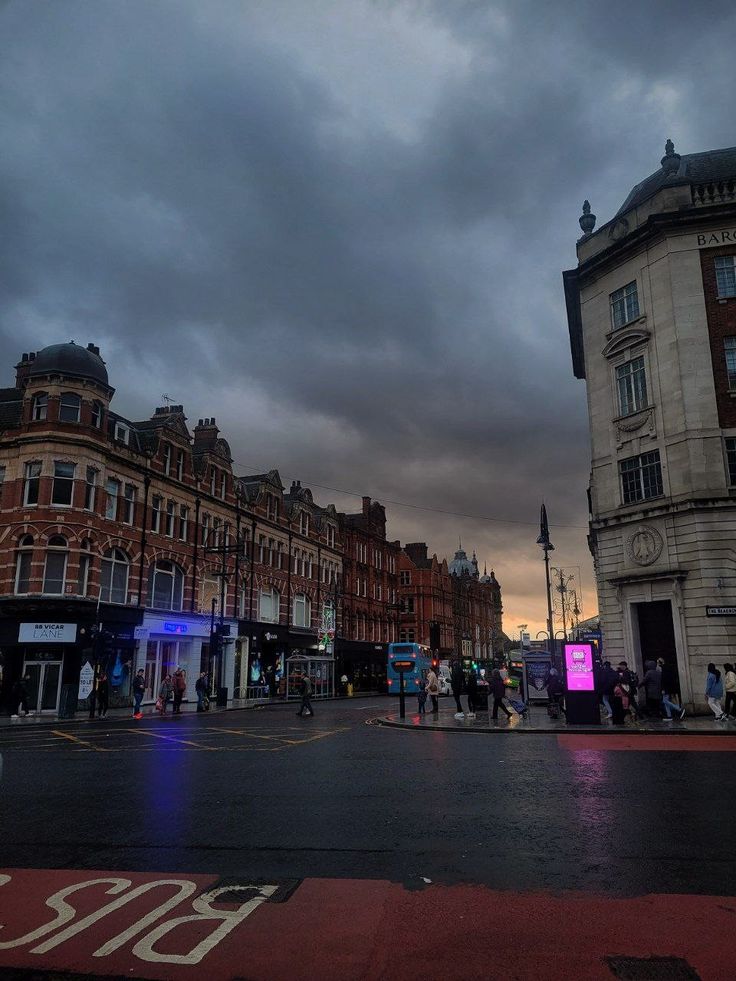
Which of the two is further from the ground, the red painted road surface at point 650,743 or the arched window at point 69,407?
the arched window at point 69,407

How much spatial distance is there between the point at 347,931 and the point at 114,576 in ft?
113

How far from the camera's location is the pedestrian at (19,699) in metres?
30.2

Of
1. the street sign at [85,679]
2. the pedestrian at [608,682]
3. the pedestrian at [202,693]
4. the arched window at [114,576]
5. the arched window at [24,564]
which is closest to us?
the pedestrian at [608,682]

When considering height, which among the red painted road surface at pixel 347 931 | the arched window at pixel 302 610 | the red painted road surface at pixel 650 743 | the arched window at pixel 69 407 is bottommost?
the red painted road surface at pixel 650 743

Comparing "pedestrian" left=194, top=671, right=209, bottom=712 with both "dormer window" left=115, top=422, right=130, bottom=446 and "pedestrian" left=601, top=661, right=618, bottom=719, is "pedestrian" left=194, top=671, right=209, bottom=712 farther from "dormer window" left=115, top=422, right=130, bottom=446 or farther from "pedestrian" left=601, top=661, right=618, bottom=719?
"pedestrian" left=601, top=661, right=618, bottom=719

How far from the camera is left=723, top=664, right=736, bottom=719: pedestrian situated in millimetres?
21297

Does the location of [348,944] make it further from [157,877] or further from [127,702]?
[127,702]

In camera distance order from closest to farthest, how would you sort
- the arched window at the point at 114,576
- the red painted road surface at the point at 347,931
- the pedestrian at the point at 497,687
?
the red painted road surface at the point at 347,931 < the pedestrian at the point at 497,687 < the arched window at the point at 114,576

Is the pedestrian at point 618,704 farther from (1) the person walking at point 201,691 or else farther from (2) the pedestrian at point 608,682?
(1) the person walking at point 201,691

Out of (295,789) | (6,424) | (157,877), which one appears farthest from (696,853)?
(6,424)

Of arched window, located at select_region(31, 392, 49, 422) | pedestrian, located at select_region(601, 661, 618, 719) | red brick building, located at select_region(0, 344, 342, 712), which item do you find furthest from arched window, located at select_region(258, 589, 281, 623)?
pedestrian, located at select_region(601, 661, 618, 719)

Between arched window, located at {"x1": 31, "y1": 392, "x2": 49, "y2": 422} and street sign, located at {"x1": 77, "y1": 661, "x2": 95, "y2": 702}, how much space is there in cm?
1222

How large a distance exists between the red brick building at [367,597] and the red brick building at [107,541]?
1769 centimetres

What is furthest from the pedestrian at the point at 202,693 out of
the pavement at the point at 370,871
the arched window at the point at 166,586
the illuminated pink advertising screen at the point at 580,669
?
the pavement at the point at 370,871
